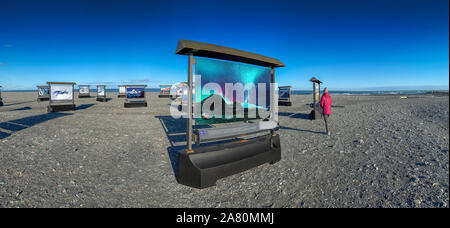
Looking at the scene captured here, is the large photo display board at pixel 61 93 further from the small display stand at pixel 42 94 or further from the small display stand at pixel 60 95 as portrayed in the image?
the small display stand at pixel 42 94

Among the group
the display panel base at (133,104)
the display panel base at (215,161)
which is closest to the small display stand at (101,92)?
the display panel base at (133,104)

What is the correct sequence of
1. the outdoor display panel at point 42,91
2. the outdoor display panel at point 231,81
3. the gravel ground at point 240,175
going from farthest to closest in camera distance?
1. the outdoor display panel at point 42,91
2. the outdoor display panel at point 231,81
3. the gravel ground at point 240,175

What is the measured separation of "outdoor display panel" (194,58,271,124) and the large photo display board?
16.1m

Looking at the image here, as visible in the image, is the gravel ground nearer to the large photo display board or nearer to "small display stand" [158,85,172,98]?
the large photo display board

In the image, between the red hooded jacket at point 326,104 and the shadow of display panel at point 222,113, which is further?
the red hooded jacket at point 326,104

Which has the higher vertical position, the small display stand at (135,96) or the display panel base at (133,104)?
the small display stand at (135,96)

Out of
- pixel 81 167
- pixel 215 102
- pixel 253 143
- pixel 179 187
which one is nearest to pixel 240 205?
pixel 179 187

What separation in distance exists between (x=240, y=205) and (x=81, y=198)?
2474mm

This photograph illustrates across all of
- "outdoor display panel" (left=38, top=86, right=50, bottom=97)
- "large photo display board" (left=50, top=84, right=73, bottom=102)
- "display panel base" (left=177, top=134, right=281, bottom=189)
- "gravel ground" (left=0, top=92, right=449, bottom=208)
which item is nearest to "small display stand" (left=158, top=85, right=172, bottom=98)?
"outdoor display panel" (left=38, top=86, right=50, bottom=97)

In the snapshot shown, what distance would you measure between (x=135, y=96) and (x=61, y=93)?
5.79 meters

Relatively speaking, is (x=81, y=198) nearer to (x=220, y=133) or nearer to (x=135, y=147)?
(x=220, y=133)

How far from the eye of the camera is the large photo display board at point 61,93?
1458cm

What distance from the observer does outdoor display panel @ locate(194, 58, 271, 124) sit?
374 cm

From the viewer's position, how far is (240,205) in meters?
3.01
